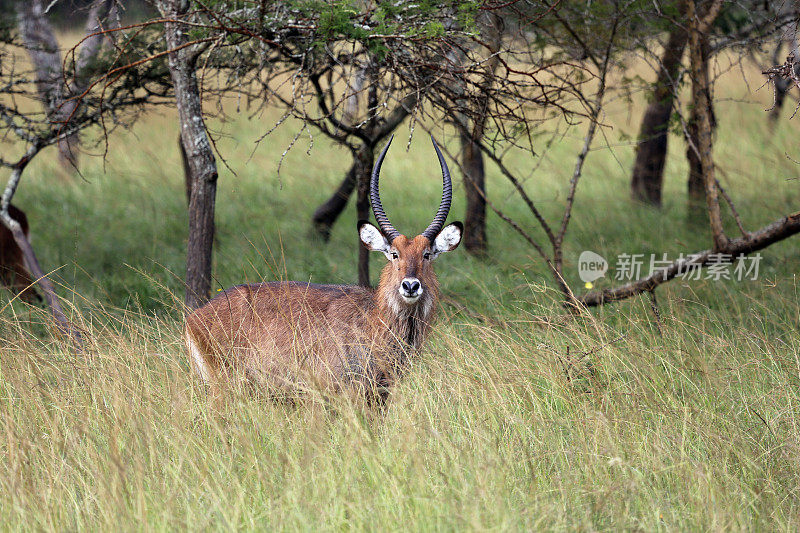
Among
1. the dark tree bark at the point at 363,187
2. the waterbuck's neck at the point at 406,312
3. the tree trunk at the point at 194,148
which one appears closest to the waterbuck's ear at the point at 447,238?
the waterbuck's neck at the point at 406,312

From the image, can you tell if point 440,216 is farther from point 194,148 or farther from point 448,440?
point 194,148

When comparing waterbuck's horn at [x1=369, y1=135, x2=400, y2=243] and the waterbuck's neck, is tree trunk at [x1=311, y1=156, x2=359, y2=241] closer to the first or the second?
waterbuck's horn at [x1=369, y1=135, x2=400, y2=243]

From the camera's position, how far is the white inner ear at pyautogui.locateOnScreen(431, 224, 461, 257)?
16.1 ft

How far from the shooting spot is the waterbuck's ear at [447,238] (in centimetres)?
491

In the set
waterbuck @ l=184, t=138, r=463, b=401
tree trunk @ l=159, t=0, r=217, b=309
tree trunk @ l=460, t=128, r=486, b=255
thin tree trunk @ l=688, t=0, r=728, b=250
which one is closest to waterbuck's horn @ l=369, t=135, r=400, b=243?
waterbuck @ l=184, t=138, r=463, b=401

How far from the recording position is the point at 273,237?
9773mm

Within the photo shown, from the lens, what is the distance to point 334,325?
188 inches

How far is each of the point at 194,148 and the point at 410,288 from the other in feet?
7.68

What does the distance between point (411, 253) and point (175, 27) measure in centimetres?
263

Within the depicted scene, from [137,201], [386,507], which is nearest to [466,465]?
[386,507]

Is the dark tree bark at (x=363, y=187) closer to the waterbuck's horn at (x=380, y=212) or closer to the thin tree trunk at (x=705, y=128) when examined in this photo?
the waterbuck's horn at (x=380, y=212)

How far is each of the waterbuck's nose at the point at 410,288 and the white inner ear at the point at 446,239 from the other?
507 millimetres

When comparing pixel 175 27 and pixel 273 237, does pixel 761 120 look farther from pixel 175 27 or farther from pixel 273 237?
pixel 175 27

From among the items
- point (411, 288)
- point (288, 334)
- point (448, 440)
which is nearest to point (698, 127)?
point (411, 288)
